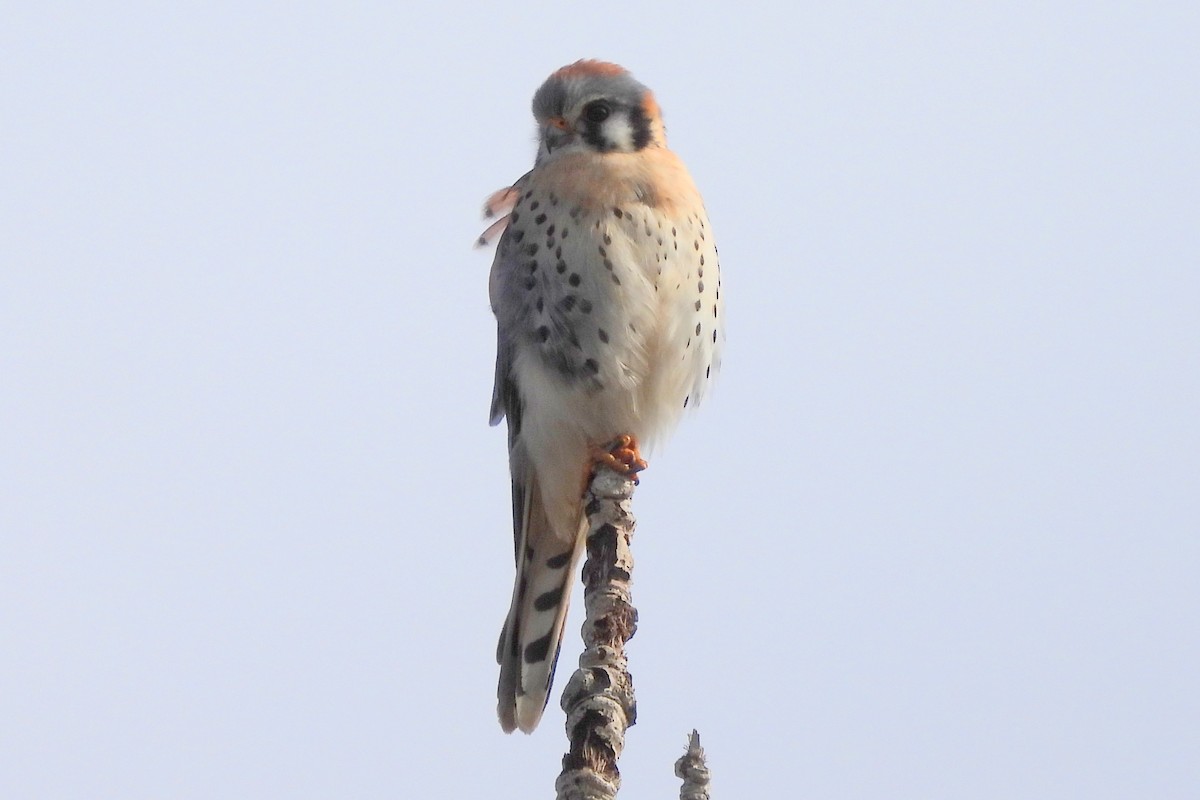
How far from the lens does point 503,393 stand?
5.11 m

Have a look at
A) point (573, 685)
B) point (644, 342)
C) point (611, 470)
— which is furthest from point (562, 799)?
point (644, 342)

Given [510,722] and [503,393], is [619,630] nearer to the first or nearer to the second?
[510,722]

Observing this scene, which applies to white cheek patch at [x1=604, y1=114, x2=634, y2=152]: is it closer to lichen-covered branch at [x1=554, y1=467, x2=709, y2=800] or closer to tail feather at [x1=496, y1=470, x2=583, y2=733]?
tail feather at [x1=496, y1=470, x2=583, y2=733]

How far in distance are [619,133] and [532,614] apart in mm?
1386

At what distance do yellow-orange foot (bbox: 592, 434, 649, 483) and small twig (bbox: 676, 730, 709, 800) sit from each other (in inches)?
64.2

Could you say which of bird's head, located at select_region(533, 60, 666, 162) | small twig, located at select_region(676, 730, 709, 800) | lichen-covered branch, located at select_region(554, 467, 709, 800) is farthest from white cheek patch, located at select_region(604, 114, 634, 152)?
small twig, located at select_region(676, 730, 709, 800)

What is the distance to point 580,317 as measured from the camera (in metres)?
4.73

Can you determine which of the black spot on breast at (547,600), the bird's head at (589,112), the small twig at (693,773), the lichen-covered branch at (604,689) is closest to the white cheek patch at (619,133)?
the bird's head at (589,112)

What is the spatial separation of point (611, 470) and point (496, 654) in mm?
678

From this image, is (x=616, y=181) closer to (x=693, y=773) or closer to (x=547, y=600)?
(x=547, y=600)

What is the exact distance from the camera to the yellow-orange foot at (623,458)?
4572mm

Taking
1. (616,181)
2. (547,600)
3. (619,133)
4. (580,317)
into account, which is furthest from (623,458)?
(619,133)

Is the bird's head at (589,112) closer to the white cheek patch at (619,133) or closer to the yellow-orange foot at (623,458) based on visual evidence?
the white cheek patch at (619,133)

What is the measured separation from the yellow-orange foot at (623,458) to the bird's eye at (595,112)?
96cm
